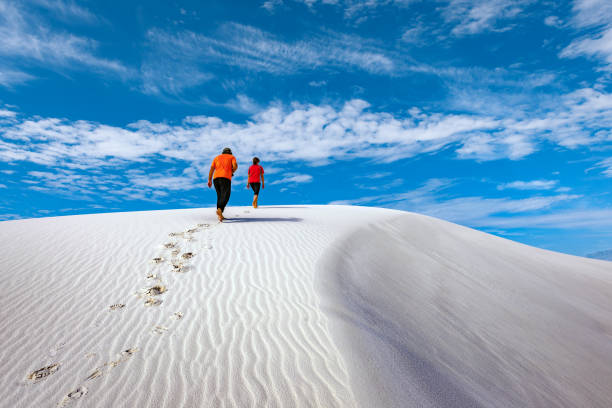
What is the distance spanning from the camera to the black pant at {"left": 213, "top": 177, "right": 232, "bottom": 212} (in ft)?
31.4

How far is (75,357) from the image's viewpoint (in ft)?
11.5

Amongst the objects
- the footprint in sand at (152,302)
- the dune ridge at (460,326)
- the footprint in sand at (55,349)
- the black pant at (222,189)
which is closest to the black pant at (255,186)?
the black pant at (222,189)

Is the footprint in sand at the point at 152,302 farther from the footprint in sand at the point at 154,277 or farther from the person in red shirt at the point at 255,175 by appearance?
the person in red shirt at the point at 255,175

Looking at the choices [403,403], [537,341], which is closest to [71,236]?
[403,403]

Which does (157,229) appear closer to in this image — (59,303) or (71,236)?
(71,236)

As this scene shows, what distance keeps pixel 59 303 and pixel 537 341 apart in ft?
27.5

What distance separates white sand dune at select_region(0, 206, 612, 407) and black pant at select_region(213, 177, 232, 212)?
3.37 ft

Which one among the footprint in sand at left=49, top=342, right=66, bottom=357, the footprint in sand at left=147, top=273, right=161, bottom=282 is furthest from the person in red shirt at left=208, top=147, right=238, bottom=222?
the footprint in sand at left=49, top=342, right=66, bottom=357

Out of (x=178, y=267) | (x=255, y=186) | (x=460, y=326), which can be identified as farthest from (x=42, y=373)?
(x=255, y=186)

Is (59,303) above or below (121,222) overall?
below

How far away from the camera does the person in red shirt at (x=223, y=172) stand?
9.59 m

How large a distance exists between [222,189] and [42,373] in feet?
22.2

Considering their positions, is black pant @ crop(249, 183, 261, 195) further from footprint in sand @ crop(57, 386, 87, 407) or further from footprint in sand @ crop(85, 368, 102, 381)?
footprint in sand @ crop(57, 386, 87, 407)

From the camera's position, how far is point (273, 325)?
13.7 feet
